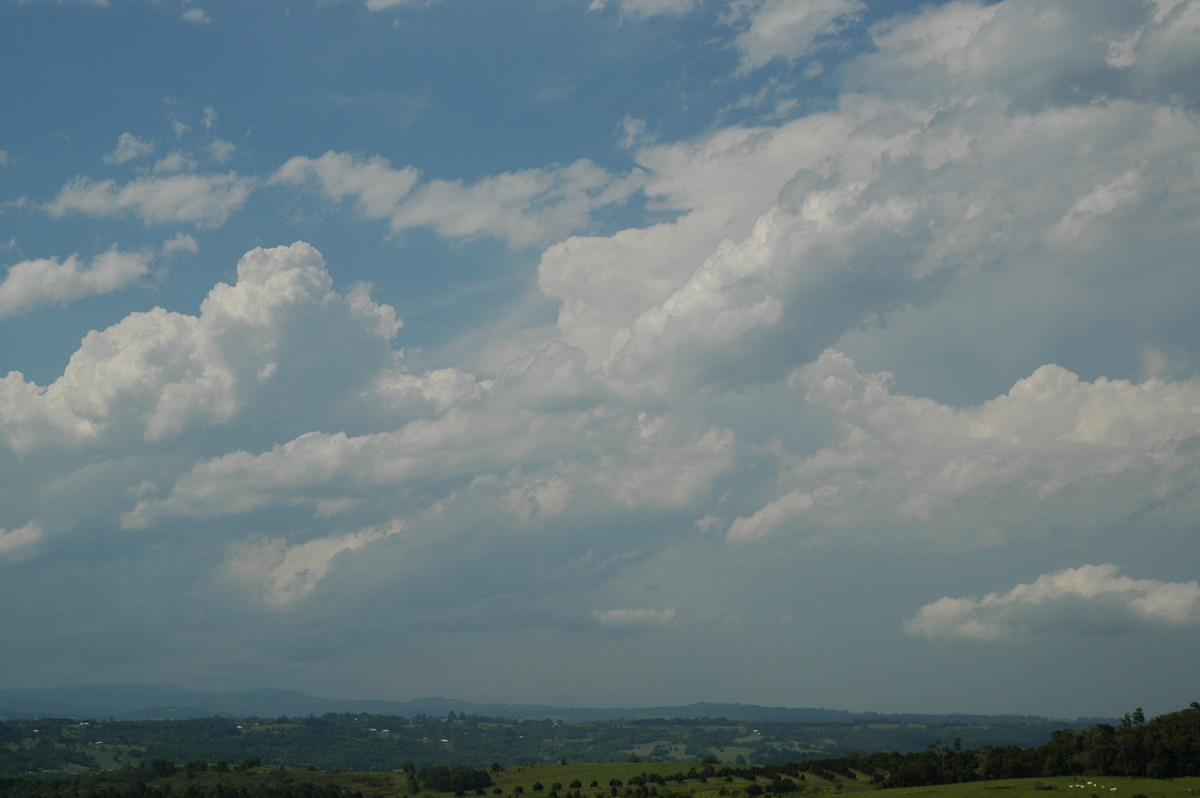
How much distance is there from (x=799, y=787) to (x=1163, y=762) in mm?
64887

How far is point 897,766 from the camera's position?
190 metres

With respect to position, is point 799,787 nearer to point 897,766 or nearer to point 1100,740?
point 897,766

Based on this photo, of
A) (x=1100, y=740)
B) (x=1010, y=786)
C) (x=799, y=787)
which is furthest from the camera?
(x=799, y=787)

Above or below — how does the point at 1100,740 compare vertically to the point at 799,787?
above

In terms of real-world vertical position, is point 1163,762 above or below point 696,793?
above

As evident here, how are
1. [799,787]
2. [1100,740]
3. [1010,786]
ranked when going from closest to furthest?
[1010,786] < [1100,740] < [799,787]

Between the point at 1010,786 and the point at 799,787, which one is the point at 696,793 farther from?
the point at 1010,786

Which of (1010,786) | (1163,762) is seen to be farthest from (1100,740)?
(1010,786)

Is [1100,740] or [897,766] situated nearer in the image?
[1100,740]

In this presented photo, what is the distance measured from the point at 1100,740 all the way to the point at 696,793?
252 ft

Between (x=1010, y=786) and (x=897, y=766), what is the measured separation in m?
43.0

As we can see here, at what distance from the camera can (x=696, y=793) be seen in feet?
631

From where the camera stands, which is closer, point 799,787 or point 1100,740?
point 1100,740

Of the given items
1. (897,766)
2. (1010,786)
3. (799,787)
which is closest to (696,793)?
(799,787)
